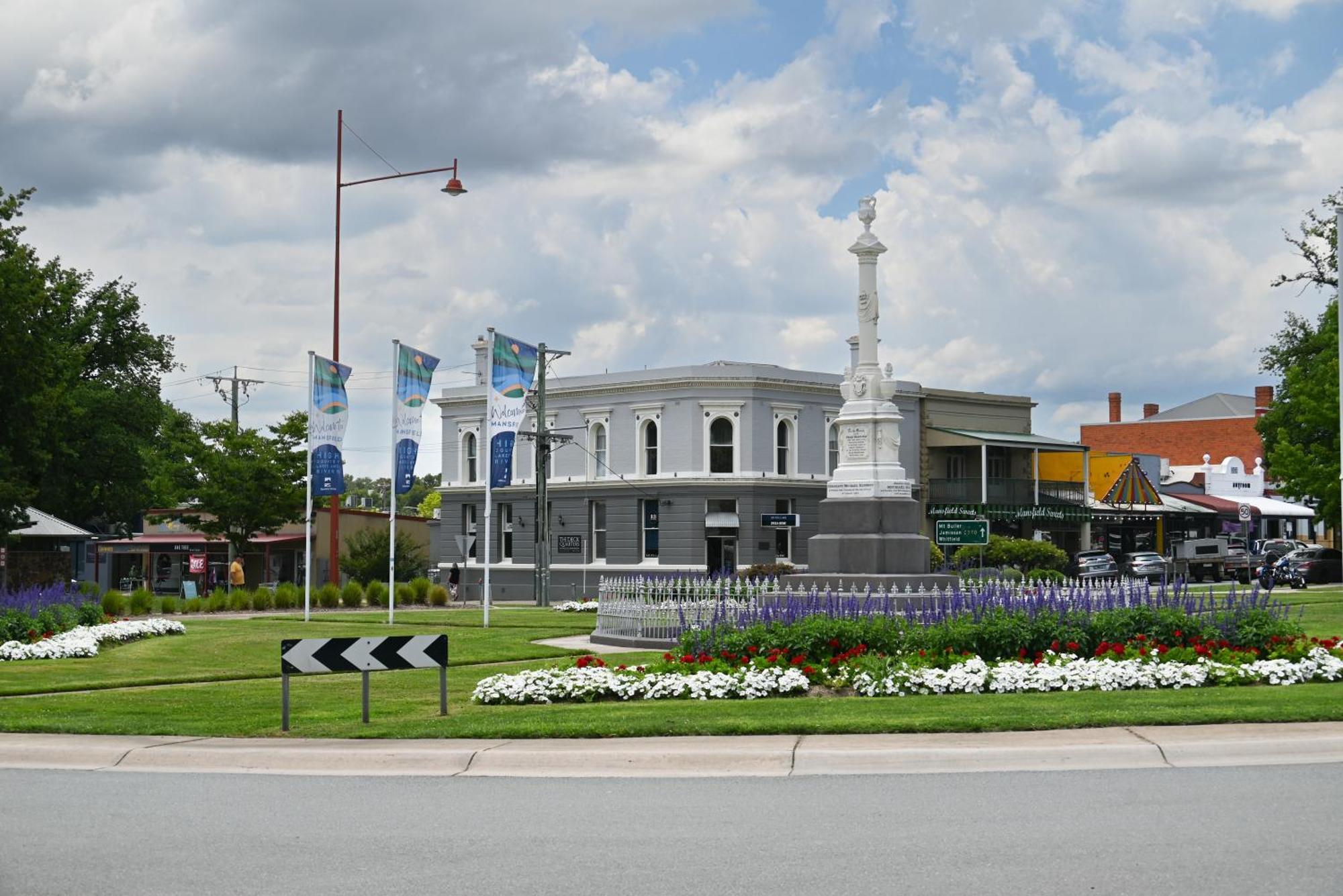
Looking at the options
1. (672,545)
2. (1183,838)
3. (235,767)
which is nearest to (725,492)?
(672,545)

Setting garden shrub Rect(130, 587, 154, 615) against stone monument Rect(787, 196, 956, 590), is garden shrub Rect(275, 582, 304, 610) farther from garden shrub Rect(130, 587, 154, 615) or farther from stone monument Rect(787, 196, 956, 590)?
stone monument Rect(787, 196, 956, 590)

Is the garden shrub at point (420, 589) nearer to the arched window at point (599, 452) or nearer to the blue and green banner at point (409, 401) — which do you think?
the blue and green banner at point (409, 401)

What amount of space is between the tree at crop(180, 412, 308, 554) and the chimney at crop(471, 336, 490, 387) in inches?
402

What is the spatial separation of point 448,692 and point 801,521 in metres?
43.5

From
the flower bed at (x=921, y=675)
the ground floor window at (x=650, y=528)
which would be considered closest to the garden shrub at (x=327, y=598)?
the ground floor window at (x=650, y=528)

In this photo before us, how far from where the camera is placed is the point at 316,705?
1658 centimetres

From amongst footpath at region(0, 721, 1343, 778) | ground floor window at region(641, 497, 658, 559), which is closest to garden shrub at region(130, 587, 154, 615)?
ground floor window at region(641, 497, 658, 559)

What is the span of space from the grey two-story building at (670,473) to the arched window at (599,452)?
42mm

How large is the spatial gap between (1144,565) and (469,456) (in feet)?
93.5

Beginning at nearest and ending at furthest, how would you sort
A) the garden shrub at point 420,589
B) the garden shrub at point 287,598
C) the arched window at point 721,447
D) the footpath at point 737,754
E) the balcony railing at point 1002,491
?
the footpath at point 737,754
the garden shrub at point 287,598
the garden shrub at point 420,589
the arched window at point 721,447
the balcony railing at point 1002,491

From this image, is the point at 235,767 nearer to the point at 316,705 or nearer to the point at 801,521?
the point at 316,705

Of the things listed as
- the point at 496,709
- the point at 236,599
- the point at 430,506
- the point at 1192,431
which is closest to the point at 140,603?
the point at 236,599

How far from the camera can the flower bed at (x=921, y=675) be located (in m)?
16.0

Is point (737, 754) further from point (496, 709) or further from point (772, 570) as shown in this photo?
point (772, 570)
